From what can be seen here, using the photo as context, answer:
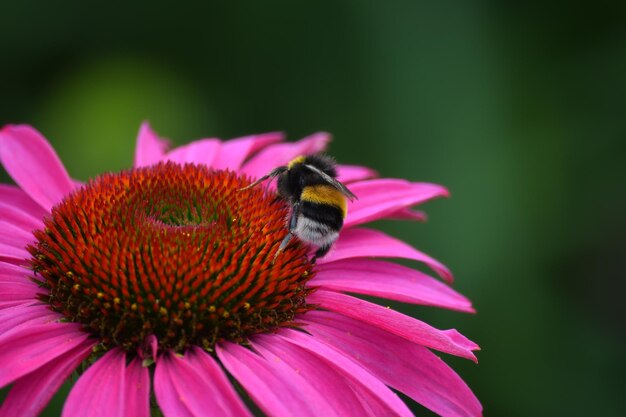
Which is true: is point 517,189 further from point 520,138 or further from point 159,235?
point 159,235

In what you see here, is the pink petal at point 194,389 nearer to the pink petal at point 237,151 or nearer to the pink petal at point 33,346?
the pink petal at point 33,346

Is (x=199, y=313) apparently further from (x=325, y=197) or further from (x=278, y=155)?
(x=278, y=155)

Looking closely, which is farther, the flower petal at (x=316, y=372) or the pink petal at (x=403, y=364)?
the pink petal at (x=403, y=364)

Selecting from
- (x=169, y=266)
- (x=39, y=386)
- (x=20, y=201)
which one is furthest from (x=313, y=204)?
(x=20, y=201)

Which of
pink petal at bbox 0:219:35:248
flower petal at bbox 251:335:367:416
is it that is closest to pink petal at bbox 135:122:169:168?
pink petal at bbox 0:219:35:248

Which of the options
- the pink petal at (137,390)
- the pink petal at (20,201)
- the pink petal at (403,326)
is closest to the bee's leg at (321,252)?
the pink petal at (403,326)

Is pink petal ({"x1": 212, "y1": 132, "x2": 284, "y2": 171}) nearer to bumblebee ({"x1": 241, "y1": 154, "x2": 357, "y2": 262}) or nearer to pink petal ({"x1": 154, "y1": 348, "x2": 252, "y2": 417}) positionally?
bumblebee ({"x1": 241, "y1": 154, "x2": 357, "y2": 262})
